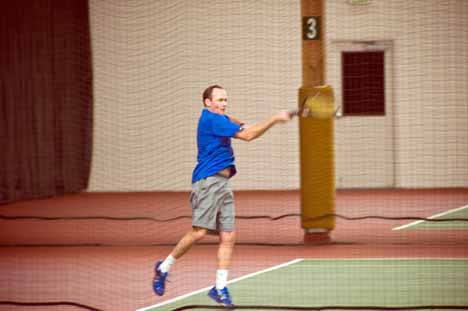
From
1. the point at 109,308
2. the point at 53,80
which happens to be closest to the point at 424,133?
the point at 53,80

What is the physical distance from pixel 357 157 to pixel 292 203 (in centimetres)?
227

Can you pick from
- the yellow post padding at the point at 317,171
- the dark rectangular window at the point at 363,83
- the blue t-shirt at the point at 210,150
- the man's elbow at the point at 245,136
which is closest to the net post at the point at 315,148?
the yellow post padding at the point at 317,171

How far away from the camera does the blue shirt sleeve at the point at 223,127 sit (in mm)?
6172

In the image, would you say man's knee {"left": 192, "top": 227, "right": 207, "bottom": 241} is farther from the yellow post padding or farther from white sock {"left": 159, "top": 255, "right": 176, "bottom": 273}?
the yellow post padding

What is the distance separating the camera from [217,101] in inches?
251

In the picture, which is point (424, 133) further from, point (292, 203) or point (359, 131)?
point (292, 203)

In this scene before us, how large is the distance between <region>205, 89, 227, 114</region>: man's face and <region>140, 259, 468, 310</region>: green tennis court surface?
1362 mm

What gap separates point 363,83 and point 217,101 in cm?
1038

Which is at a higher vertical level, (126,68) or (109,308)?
(126,68)

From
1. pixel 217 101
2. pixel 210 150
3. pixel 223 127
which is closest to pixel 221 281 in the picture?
pixel 210 150

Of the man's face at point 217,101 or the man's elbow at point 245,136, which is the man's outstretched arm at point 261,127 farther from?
the man's face at point 217,101

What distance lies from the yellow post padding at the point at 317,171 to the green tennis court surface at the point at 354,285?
4.28ft

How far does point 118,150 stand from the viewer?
54.4ft

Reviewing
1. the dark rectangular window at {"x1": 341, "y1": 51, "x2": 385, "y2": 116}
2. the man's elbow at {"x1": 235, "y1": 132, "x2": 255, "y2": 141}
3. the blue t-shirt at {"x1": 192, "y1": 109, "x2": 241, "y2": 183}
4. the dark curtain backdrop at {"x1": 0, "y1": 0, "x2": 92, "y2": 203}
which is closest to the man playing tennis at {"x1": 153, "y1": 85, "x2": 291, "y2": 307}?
the blue t-shirt at {"x1": 192, "y1": 109, "x2": 241, "y2": 183}
